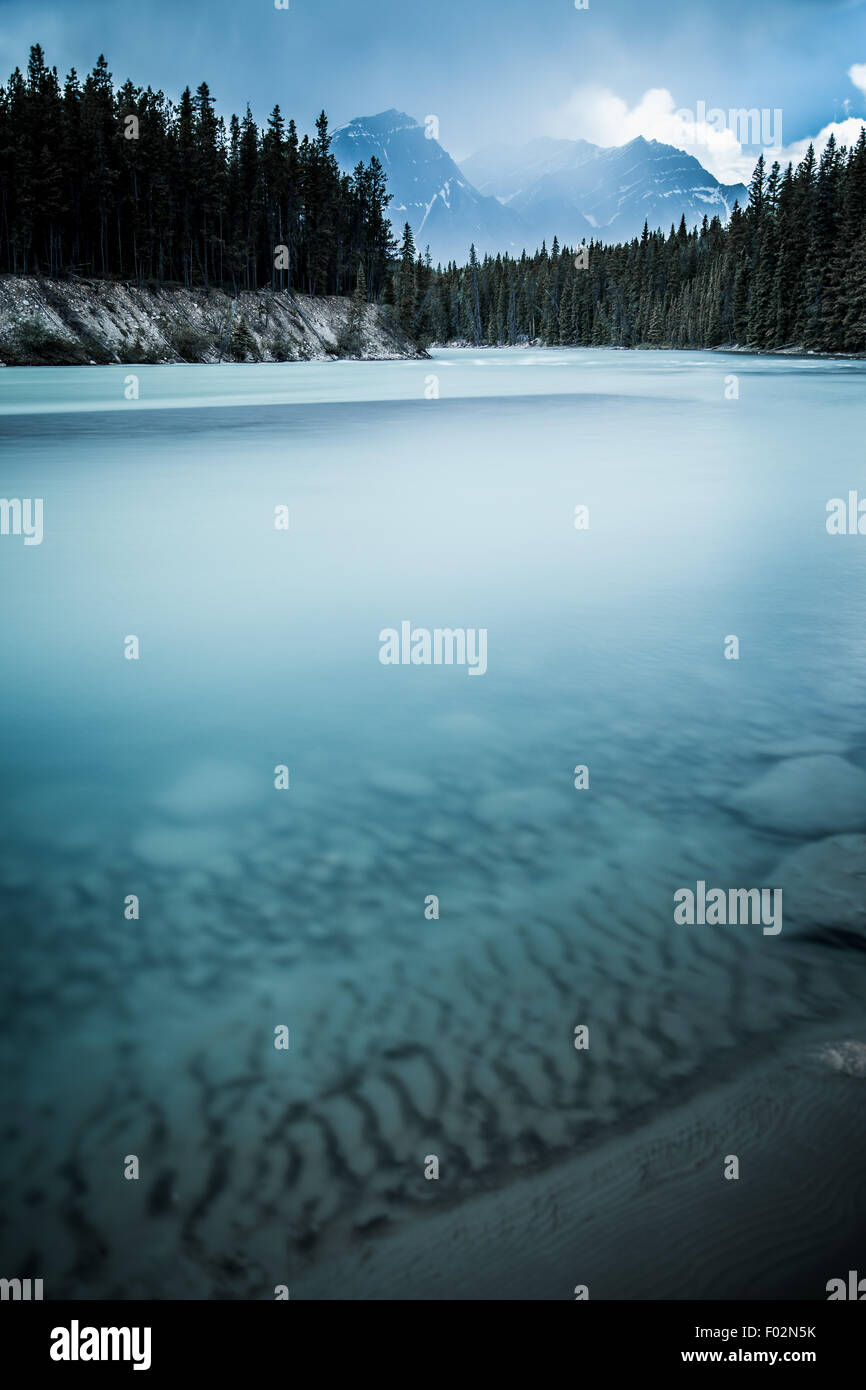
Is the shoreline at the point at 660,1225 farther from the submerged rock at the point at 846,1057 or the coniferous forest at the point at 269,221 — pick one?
the coniferous forest at the point at 269,221

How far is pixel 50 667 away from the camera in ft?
23.8

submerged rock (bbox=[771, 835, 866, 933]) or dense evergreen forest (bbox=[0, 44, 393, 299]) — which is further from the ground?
dense evergreen forest (bbox=[0, 44, 393, 299])

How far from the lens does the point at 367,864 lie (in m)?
4.61

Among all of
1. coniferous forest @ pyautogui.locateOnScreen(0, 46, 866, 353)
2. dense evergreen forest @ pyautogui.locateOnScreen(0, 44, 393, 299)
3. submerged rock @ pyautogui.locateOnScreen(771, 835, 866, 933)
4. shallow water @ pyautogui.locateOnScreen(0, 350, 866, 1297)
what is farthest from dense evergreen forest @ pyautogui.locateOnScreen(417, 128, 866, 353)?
submerged rock @ pyautogui.locateOnScreen(771, 835, 866, 933)

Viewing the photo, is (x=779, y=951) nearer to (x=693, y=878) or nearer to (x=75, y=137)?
(x=693, y=878)

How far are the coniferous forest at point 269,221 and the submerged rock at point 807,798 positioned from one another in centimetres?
7267

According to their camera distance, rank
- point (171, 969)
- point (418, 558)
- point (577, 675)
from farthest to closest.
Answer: point (418, 558) → point (577, 675) → point (171, 969)

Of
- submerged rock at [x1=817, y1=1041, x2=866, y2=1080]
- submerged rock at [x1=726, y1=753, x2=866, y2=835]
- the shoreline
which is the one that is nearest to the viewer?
the shoreline

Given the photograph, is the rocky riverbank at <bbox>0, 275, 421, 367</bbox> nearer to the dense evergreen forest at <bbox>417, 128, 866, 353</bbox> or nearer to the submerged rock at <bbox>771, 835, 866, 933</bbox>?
the dense evergreen forest at <bbox>417, 128, 866, 353</bbox>

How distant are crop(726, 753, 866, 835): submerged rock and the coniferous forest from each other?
72671 millimetres

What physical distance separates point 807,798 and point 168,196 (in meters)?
91.7

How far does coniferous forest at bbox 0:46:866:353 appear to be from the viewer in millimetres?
73375
